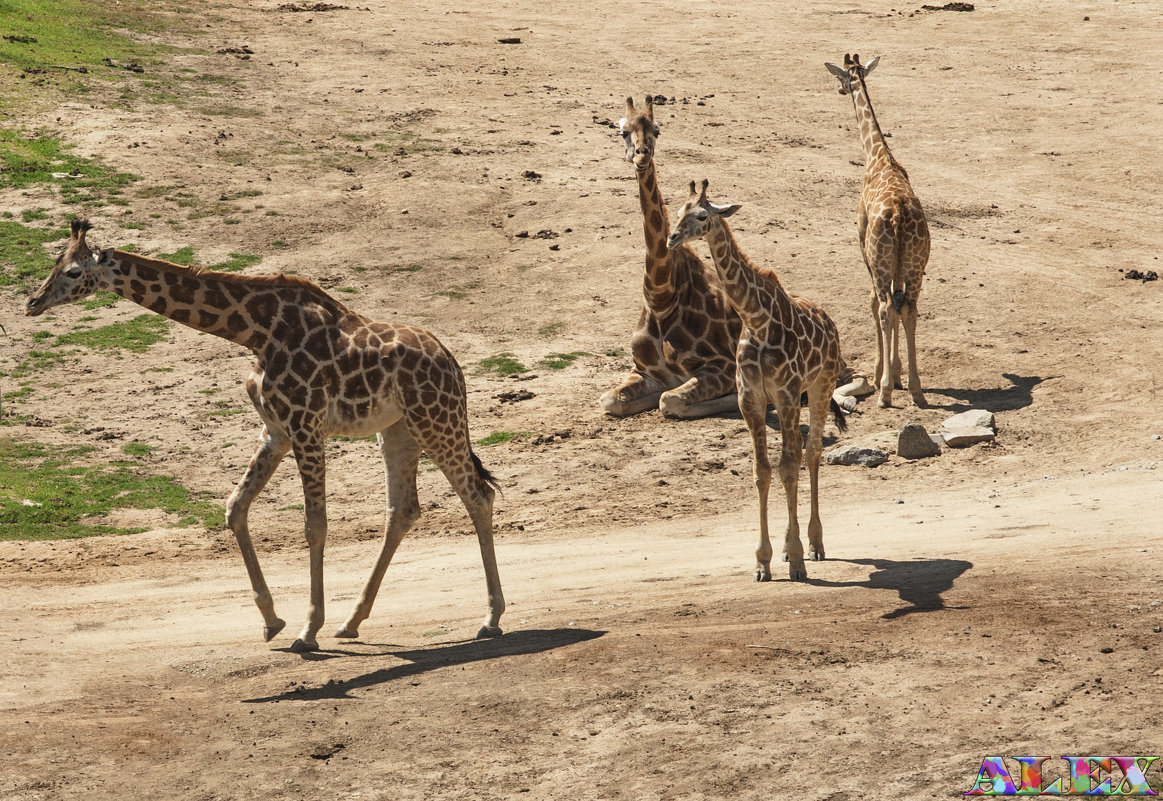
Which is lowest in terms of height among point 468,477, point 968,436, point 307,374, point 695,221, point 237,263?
point 968,436

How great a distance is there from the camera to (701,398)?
17.5 m

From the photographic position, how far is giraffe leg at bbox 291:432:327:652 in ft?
34.8

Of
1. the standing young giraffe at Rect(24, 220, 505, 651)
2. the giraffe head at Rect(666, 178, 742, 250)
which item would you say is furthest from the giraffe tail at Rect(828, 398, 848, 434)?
the standing young giraffe at Rect(24, 220, 505, 651)

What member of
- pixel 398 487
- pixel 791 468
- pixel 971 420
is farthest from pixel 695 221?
pixel 971 420

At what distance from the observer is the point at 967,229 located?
2269 centimetres

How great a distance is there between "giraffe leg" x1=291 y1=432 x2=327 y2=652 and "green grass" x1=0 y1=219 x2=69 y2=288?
41.4ft

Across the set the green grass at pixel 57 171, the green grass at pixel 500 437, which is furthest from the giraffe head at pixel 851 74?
the green grass at pixel 57 171

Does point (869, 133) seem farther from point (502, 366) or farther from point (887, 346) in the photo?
point (502, 366)

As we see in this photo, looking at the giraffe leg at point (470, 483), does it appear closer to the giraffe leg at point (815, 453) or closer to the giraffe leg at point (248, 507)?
the giraffe leg at point (248, 507)

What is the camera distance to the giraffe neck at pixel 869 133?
19141 mm

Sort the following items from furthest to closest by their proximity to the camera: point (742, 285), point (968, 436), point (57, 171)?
1. point (57, 171)
2. point (968, 436)
3. point (742, 285)

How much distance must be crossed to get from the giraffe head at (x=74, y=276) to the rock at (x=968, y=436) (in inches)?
394

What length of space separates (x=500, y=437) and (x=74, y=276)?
742 cm

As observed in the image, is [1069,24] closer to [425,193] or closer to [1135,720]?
[425,193]
